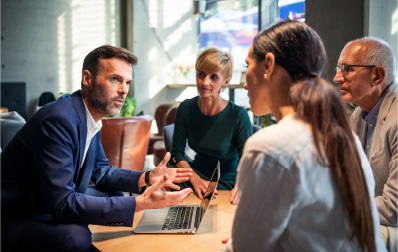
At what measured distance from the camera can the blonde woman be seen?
2.21 meters

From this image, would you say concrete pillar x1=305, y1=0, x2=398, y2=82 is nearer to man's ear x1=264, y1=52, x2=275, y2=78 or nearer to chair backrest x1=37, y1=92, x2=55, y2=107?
man's ear x1=264, y1=52, x2=275, y2=78

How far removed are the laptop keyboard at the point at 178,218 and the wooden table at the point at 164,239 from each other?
2.2 inches

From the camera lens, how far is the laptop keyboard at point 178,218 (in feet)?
4.20

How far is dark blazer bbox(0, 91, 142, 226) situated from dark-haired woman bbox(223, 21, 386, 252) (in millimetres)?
686

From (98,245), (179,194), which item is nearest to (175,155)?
(179,194)

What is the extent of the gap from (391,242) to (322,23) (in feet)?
7.93

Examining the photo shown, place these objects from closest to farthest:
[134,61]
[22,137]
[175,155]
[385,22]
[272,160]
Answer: [272,160] → [22,137] → [134,61] → [175,155] → [385,22]

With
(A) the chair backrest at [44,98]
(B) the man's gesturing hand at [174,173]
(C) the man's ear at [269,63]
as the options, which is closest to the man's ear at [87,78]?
(B) the man's gesturing hand at [174,173]

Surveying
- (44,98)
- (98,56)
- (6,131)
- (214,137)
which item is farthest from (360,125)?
(44,98)

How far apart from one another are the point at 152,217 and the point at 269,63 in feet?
2.87

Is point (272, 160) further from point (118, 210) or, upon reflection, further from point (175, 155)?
point (175, 155)

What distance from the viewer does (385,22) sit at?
270 cm

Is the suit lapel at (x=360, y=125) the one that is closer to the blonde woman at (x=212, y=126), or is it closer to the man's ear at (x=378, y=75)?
the man's ear at (x=378, y=75)

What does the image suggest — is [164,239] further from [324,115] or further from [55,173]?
[324,115]
